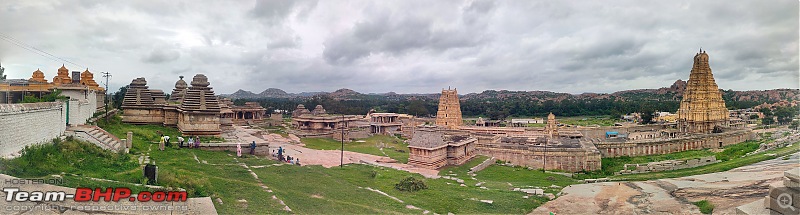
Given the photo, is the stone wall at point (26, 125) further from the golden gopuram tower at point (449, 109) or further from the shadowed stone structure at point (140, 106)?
the golden gopuram tower at point (449, 109)

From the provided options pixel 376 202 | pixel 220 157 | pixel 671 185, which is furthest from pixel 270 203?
pixel 671 185

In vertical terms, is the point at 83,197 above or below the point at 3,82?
below

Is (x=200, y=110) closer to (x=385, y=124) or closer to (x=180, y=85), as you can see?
(x=180, y=85)

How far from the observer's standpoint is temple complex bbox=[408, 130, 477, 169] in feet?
74.0

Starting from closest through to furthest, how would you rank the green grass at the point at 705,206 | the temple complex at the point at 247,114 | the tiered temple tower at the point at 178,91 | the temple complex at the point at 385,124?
the green grass at the point at 705,206 < the tiered temple tower at the point at 178,91 < the temple complex at the point at 247,114 < the temple complex at the point at 385,124

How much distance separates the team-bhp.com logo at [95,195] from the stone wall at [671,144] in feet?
97.6

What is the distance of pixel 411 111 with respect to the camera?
80312 mm

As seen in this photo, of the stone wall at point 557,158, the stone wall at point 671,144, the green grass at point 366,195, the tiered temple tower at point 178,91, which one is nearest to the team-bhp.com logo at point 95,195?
the green grass at point 366,195

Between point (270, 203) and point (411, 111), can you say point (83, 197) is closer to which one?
point (270, 203)

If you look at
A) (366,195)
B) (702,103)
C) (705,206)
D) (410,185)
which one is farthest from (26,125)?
(702,103)

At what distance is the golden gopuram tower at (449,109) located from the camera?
46906 mm

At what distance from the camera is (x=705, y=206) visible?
11.6 metres

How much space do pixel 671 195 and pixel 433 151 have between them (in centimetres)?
1130

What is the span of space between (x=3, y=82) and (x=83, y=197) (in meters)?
16.0
